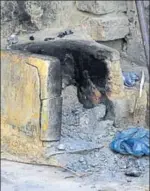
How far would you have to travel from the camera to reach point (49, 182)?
5473mm

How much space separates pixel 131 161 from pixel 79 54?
3.36ft

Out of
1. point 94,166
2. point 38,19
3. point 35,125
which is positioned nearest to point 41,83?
point 35,125

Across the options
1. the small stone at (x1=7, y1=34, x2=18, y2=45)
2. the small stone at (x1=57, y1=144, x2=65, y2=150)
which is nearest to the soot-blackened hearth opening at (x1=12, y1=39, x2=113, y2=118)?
the small stone at (x1=7, y1=34, x2=18, y2=45)

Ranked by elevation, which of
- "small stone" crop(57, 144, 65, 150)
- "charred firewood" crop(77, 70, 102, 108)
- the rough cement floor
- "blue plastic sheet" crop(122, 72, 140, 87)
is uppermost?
"blue plastic sheet" crop(122, 72, 140, 87)

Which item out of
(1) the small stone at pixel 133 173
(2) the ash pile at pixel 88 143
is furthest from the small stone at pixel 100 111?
(1) the small stone at pixel 133 173

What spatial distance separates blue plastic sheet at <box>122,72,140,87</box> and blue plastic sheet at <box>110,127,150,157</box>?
1.49 ft

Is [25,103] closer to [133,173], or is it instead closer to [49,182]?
[49,182]

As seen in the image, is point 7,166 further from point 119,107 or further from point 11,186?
point 119,107

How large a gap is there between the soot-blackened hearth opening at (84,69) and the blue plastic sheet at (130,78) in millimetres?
228

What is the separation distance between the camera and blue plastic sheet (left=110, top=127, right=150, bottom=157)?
5828 mm

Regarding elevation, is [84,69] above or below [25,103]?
above

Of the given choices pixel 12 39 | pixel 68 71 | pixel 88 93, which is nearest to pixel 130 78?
pixel 88 93

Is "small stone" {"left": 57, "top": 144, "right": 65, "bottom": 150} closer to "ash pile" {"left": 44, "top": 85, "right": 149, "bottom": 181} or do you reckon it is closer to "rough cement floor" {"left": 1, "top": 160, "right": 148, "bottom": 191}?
"ash pile" {"left": 44, "top": 85, "right": 149, "bottom": 181}

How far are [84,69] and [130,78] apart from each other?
0.41 m
